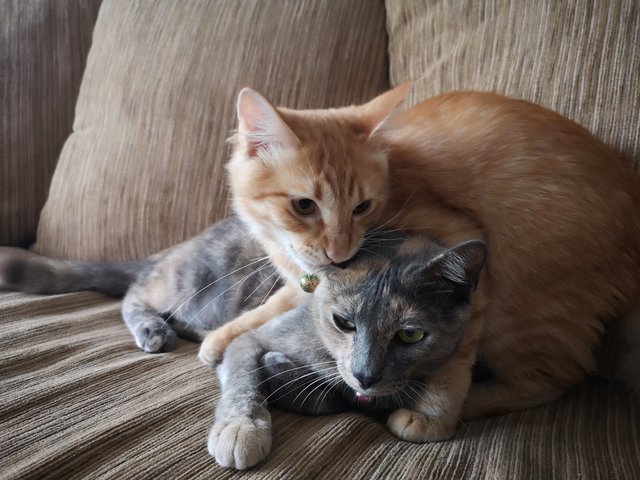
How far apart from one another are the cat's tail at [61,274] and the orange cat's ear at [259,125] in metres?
0.62

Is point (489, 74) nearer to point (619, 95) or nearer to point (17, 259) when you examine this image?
point (619, 95)

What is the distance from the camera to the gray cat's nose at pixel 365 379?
894 mm

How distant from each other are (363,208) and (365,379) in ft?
1.22

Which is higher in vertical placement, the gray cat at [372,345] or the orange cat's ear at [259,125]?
the orange cat's ear at [259,125]

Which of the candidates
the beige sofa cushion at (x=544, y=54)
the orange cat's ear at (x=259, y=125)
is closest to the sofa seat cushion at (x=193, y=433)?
the orange cat's ear at (x=259, y=125)

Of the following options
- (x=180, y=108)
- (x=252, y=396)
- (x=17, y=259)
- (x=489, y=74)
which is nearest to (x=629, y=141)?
(x=489, y=74)

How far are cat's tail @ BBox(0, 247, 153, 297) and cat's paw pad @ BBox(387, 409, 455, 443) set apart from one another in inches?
35.9

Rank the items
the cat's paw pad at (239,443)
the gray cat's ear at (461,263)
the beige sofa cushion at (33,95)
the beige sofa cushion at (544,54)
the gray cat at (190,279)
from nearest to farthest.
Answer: the cat's paw pad at (239,443) → the gray cat's ear at (461,263) → the beige sofa cushion at (544,54) → the gray cat at (190,279) → the beige sofa cushion at (33,95)

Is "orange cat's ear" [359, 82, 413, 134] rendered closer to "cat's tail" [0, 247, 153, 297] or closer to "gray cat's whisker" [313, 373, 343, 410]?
"gray cat's whisker" [313, 373, 343, 410]

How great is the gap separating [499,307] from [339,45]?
89 centimetres

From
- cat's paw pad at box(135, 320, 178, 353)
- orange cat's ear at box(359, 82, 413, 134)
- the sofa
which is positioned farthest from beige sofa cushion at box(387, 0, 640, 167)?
cat's paw pad at box(135, 320, 178, 353)

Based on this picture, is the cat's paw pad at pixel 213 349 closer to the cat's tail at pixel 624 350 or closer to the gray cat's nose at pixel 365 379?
the gray cat's nose at pixel 365 379

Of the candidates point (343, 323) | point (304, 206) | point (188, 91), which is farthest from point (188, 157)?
point (343, 323)

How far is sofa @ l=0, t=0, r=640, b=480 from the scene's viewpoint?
31.9 inches
